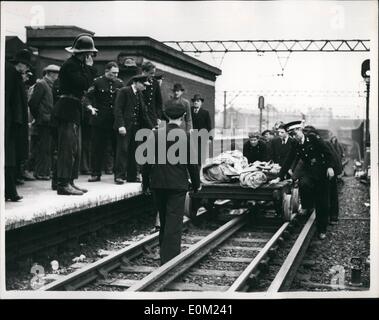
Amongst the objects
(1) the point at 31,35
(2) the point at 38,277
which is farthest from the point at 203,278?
(1) the point at 31,35

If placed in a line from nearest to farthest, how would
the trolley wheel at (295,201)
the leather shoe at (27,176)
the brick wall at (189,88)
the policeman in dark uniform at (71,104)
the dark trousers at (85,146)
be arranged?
the policeman in dark uniform at (71,104), the leather shoe at (27,176), the trolley wheel at (295,201), the dark trousers at (85,146), the brick wall at (189,88)

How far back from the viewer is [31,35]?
9477mm

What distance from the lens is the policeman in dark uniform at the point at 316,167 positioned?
814cm

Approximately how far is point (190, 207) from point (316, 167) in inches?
76.3

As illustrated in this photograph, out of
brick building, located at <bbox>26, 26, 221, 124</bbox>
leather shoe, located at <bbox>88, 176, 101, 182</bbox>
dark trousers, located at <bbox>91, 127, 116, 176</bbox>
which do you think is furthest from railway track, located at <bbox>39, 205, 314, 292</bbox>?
brick building, located at <bbox>26, 26, 221, 124</bbox>

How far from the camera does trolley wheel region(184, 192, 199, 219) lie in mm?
8875

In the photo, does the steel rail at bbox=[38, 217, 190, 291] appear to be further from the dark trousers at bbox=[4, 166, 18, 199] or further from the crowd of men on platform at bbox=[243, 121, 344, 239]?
the crowd of men on platform at bbox=[243, 121, 344, 239]

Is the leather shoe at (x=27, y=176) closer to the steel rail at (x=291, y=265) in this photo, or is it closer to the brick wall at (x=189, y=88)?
the brick wall at (x=189, y=88)

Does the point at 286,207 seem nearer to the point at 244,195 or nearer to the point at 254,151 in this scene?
the point at 244,195

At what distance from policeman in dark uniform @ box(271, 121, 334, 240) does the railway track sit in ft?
1.15

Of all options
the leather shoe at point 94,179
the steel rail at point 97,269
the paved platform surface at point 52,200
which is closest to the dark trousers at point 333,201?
the paved platform surface at point 52,200

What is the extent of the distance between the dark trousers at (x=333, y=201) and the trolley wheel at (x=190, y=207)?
6.58 feet
